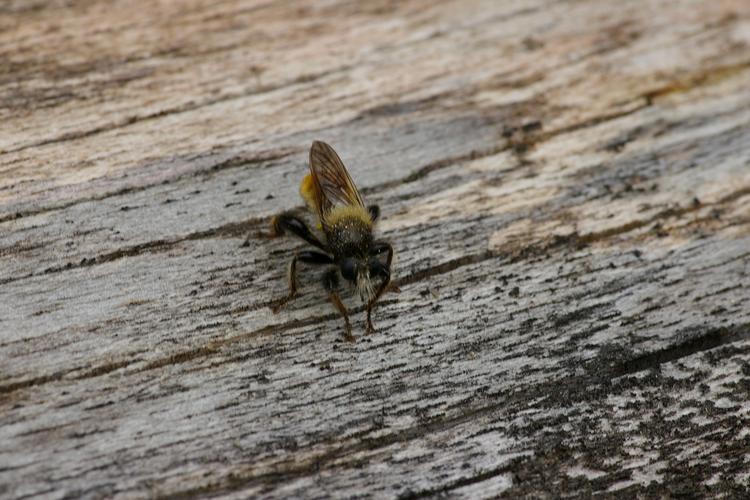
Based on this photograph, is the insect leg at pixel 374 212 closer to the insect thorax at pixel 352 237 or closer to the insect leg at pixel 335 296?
the insect thorax at pixel 352 237

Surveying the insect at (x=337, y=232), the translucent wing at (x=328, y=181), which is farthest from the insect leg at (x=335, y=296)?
the translucent wing at (x=328, y=181)

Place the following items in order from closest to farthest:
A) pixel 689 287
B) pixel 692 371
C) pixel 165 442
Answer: pixel 165 442 < pixel 692 371 < pixel 689 287

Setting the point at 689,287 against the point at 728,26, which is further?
the point at 728,26

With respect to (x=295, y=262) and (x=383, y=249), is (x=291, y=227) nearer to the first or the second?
(x=295, y=262)

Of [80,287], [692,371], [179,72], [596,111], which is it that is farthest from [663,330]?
[179,72]

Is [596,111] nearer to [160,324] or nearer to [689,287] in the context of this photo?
[689,287]

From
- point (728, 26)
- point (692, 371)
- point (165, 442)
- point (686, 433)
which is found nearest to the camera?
point (165, 442)

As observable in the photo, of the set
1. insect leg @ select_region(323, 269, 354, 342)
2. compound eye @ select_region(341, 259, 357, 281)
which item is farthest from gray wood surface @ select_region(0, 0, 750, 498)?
compound eye @ select_region(341, 259, 357, 281)
